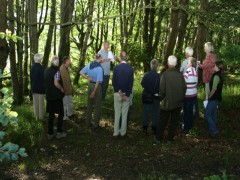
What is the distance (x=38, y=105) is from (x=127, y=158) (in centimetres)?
363

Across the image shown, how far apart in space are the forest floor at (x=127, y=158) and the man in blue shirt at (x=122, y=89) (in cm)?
46

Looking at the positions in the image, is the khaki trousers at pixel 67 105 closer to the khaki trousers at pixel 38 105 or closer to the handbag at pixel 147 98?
the khaki trousers at pixel 38 105

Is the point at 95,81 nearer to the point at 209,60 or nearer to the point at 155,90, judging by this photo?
the point at 155,90

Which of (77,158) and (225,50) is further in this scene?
(77,158)

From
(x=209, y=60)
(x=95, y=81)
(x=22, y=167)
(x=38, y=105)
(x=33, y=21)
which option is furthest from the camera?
(x=33, y=21)

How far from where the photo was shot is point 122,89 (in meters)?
8.49

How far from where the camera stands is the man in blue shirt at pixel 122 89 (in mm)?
8430

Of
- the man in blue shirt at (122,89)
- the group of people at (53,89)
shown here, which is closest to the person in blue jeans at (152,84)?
the man in blue shirt at (122,89)

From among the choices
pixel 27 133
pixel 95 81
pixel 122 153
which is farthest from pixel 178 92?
pixel 27 133

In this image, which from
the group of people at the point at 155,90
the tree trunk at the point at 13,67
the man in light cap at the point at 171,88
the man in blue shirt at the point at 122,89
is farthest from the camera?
the tree trunk at the point at 13,67

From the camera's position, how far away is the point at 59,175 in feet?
22.2

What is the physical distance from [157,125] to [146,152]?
137 centimetres

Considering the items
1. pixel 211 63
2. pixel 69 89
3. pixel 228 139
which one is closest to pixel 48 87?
pixel 69 89

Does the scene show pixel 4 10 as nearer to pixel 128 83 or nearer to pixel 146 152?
pixel 128 83
